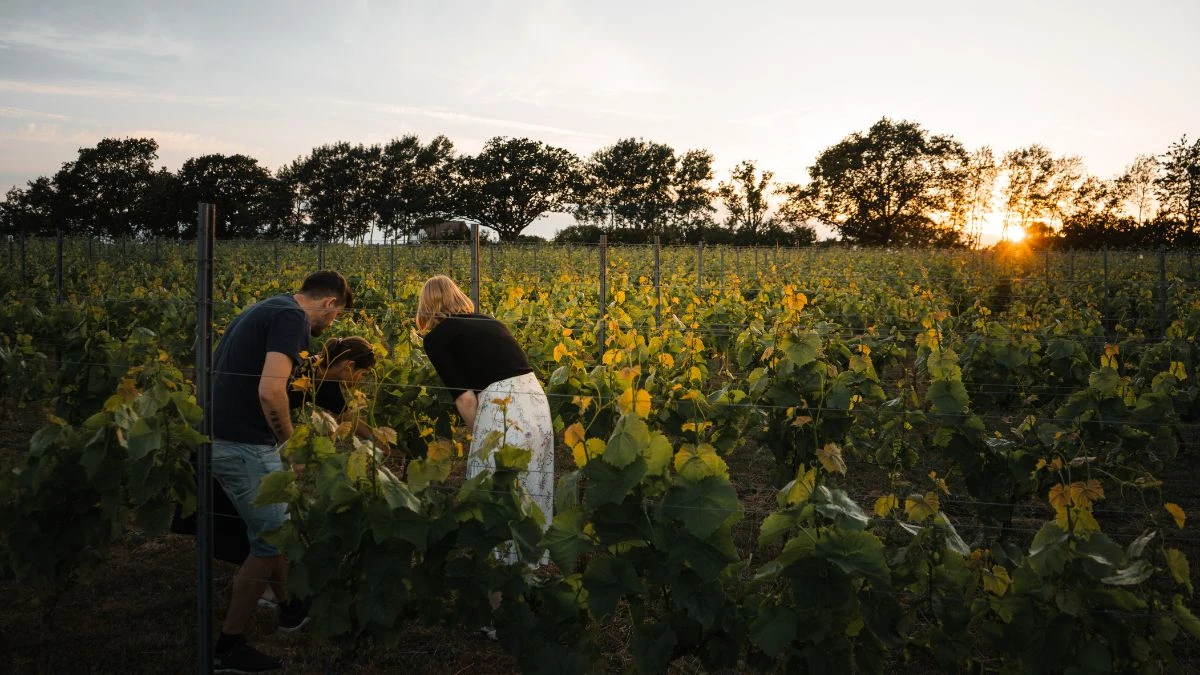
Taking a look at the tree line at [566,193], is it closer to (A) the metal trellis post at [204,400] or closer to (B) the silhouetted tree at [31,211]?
(B) the silhouetted tree at [31,211]

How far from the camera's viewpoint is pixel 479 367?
10.6 ft

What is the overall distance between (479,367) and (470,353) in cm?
7

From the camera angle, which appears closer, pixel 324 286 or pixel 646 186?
pixel 324 286

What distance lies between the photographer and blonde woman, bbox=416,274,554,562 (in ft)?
10.5

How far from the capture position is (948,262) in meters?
22.2

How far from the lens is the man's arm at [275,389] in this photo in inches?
107

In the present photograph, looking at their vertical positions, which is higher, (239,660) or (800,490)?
(800,490)

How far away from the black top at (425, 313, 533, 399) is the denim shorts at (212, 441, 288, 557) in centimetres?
73

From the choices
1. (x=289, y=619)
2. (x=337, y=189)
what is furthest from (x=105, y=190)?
(x=289, y=619)

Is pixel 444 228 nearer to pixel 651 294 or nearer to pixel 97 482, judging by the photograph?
pixel 651 294

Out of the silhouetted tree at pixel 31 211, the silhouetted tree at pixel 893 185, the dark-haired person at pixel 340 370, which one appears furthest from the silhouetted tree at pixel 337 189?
the dark-haired person at pixel 340 370

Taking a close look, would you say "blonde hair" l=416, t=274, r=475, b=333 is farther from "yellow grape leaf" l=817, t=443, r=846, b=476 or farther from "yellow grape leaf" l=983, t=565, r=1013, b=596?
"yellow grape leaf" l=983, t=565, r=1013, b=596

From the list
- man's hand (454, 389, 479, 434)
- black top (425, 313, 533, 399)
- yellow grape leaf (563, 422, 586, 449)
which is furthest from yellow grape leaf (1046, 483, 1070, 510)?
man's hand (454, 389, 479, 434)

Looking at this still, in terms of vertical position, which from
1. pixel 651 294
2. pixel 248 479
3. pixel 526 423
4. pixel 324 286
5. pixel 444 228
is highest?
pixel 444 228
